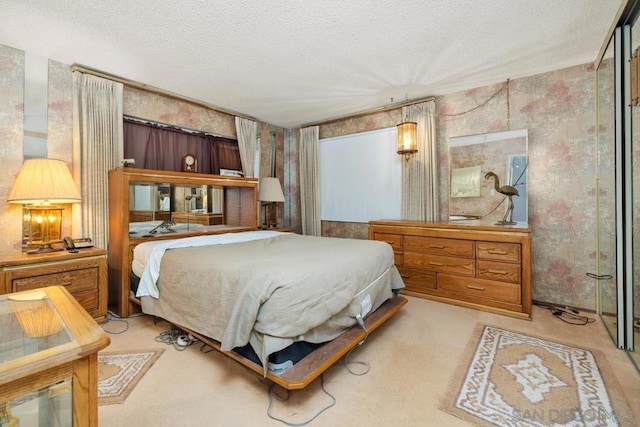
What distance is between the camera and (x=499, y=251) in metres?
2.79

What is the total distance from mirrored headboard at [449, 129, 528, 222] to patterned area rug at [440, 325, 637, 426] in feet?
5.01

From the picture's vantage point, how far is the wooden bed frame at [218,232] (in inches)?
→ 62.6

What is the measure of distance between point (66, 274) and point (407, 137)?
3737 millimetres

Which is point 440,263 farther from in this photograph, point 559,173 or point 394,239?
point 559,173

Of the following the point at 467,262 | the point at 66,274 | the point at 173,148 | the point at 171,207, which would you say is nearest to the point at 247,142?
the point at 173,148

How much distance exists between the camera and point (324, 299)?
1.69 metres

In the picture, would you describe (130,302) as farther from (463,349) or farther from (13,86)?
(463,349)

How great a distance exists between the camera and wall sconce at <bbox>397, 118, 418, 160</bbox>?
357cm

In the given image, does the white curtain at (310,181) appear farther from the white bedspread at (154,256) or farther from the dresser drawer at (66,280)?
the dresser drawer at (66,280)

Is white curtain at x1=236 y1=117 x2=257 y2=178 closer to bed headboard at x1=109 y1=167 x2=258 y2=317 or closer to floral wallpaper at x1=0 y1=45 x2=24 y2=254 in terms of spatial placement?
bed headboard at x1=109 y1=167 x2=258 y2=317

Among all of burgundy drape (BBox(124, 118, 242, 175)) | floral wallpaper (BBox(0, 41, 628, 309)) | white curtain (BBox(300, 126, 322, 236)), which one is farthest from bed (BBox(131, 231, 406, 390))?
white curtain (BBox(300, 126, 322, 236))

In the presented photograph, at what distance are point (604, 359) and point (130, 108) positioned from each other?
15.7 feet

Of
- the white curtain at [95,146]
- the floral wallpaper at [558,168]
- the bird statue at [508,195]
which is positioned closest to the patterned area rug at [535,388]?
the floral wallpaper at [558,168]

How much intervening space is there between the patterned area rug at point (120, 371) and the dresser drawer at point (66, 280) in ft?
Result: 2.29
